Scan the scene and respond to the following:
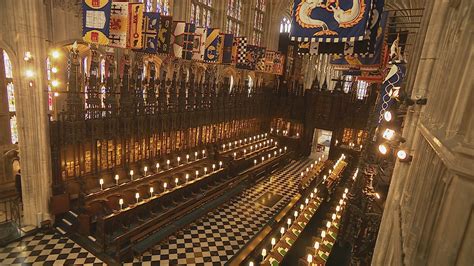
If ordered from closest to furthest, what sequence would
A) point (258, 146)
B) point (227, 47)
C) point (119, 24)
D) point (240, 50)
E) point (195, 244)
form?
point (119, 24), point (195, 244), point (227, 47), point (240, 50), point (258, 146)

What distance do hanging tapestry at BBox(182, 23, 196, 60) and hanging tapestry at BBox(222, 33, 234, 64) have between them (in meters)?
2.47

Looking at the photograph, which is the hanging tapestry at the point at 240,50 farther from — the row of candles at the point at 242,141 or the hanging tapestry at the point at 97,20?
the hanging tapestry at the point at 97,20

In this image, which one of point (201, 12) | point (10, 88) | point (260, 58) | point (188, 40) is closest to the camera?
point (188, 40)

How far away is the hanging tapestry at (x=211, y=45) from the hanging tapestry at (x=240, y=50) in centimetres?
232

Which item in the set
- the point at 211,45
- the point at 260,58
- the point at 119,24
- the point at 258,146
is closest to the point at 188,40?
the point at 211,45

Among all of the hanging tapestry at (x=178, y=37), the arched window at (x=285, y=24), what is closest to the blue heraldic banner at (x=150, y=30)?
the hanging tapestry at (x=178, y=37)

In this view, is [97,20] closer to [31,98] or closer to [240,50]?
[31,98]

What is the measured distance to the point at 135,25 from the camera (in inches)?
315

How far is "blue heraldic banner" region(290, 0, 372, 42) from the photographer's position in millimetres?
5156

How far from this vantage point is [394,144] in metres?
4.59

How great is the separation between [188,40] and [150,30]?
1652 mm

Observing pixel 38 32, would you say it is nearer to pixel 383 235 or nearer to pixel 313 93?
pixel 383 235

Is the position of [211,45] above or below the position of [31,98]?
above

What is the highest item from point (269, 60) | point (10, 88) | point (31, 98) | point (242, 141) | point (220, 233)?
point (269, 60)
